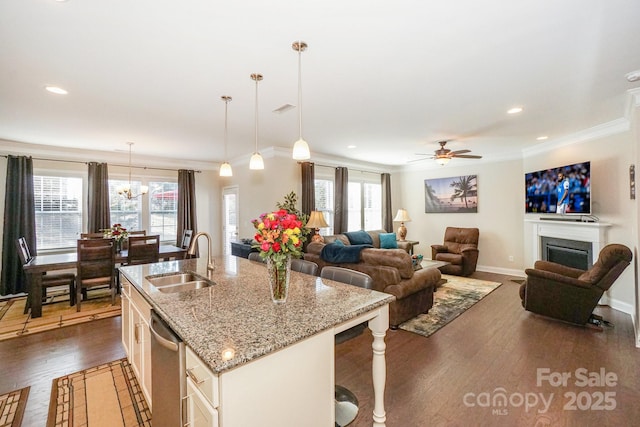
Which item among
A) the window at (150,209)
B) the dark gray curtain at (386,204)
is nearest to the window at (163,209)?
the window at (150,209)

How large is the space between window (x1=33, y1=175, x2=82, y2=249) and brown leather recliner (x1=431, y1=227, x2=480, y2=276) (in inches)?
Result: 294

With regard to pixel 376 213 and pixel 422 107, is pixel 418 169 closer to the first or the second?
pixel 376 213

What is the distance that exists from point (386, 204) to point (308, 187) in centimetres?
288

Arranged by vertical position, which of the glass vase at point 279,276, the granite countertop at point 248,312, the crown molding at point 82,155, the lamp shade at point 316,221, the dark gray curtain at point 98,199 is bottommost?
the granite countertop at point 248,312

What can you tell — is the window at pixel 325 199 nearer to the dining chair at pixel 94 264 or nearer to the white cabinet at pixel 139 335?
the dining chair at pixel 94 264

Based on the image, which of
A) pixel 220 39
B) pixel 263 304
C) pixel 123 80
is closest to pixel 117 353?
pixel 263 304

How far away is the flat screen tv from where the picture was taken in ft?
14.2

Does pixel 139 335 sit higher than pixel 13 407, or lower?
higher

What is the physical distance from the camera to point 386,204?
7.88 metres

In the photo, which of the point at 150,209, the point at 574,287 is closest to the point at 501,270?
the point at 574,287

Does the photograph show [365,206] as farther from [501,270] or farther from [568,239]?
[568,239]

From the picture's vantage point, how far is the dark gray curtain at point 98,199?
5.40 metres

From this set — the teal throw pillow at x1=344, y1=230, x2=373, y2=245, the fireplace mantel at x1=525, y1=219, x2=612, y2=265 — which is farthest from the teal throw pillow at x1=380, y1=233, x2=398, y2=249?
the fireplace mantel at x1=525, y1=219, x2=612, y2=265

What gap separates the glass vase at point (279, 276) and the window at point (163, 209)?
573 cm
